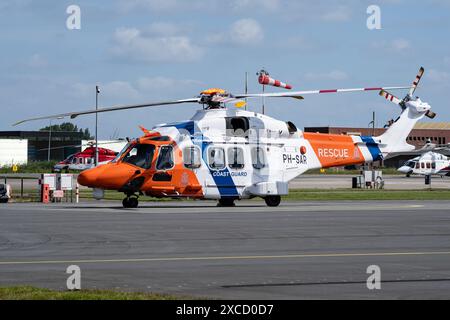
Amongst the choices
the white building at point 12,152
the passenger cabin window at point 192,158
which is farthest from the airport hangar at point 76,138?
the passenger cabin window at point 192,158

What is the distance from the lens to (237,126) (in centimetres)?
3634

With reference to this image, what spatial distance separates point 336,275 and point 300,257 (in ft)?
9.43

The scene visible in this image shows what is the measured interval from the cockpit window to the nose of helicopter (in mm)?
509

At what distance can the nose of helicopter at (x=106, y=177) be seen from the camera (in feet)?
113

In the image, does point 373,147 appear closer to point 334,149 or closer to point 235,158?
point 334,149

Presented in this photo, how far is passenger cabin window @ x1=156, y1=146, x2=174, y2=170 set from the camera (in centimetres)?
3516

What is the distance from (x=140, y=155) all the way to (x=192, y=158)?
83.0 inches

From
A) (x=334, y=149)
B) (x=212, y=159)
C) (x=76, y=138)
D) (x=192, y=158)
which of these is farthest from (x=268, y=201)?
(x=76, y=138)

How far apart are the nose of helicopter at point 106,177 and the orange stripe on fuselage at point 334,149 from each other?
28.5 feet

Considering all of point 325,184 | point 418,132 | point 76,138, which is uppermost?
point 418,132

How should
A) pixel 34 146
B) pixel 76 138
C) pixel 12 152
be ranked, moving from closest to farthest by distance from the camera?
pixel 12 152
pixel 34 146
pixel 76 138

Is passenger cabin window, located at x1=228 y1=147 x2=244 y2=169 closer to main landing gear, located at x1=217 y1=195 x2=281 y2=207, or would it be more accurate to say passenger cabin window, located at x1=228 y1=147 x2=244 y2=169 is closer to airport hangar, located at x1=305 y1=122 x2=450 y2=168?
main landing gear, located at x1=217 y1=195 x2=281 y2=207

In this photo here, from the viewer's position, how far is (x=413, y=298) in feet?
41.0

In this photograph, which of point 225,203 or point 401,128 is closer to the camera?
point 225,203
